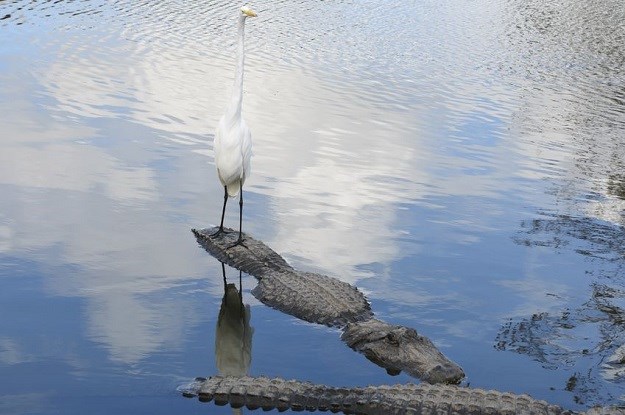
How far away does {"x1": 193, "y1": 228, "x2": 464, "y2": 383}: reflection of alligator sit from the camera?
6934 mm

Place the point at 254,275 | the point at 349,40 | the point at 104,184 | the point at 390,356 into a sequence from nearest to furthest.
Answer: the point at 390,356 < the point at 254,275 < the point at 104,184 < the point at 349,40

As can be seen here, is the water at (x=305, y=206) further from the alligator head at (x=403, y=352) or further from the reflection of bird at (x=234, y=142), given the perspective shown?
the reflection of bird at (x=234, y=142)

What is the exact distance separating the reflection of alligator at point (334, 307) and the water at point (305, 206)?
0.39ft

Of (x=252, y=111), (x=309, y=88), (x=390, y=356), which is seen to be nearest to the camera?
(x=390, y=356)

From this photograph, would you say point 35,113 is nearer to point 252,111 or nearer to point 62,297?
point 252,111

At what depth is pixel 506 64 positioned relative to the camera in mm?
20875

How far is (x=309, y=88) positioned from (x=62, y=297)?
9837 millimetres

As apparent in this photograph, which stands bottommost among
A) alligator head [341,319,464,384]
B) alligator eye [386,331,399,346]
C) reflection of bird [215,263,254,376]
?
reflection of bird [215,263,254,376]

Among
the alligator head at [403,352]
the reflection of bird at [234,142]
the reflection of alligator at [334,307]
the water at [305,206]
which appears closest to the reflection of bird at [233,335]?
the water at [305,206]

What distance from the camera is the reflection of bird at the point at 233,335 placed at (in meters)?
7.10

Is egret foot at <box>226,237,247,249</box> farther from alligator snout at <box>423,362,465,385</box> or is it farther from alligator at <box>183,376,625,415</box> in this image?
alligator snout at <box>423,362,465,385</box>

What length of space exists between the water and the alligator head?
0.12 metres

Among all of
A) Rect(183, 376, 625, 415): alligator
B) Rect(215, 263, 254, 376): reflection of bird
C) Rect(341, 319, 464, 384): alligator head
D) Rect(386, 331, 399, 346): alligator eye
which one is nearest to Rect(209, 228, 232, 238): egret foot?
Rect(215, 263, 254, 376): reflection of bird

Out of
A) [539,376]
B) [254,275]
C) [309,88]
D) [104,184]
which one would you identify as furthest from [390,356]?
[309,88]
